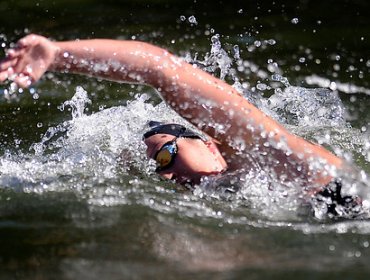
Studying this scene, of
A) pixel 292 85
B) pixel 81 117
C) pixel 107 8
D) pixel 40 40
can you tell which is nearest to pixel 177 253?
pixel 40 40

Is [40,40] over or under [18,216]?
over

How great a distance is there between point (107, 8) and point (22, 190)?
366 cm

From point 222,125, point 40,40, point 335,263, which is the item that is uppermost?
point 40,40

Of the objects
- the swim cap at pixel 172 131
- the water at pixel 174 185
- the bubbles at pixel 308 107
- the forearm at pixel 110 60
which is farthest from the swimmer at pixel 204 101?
the bubbles at pixel 308 107

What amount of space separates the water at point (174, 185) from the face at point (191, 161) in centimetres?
5

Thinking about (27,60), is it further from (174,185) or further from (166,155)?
(174,185)

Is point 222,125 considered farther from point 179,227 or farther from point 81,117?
point 81,117

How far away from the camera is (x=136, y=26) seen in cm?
684

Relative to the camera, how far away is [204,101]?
355 cm

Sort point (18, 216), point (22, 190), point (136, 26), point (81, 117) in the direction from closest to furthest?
point (18, 216) < point (22, 190) < point (81, 117) < point (136, 26)

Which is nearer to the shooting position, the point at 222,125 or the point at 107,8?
the point at 222,125

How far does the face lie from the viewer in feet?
12.3

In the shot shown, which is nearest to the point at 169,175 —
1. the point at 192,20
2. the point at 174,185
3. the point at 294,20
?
the point at 174,185

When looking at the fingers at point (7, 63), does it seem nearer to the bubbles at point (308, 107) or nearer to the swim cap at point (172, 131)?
the swim cap at point (172, 131)
